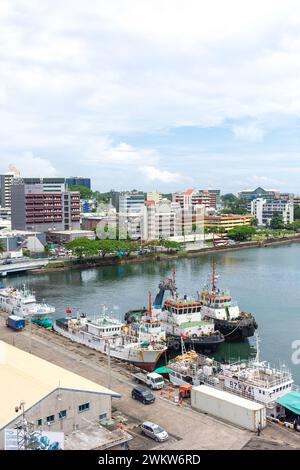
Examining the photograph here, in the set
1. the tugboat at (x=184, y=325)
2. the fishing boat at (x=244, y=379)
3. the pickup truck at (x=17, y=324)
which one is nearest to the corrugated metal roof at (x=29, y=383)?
the fishing boat at (x=244, y=379)

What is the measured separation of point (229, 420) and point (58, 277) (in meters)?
21.6

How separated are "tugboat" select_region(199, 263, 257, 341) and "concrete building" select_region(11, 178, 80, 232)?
2590 centimetres

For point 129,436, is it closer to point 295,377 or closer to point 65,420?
point 65,420

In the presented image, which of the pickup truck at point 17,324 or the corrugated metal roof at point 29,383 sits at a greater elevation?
the corrugated metal roof at point 29,383

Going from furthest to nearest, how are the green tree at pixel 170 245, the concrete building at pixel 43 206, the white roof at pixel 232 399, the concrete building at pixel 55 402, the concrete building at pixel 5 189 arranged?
1. the concrete building at pixel 5 189
2. the concrete building at pixel 43 206
3. the green tree at pixel 170 245
4. the white roof at pixel 232 399
5. the concrete building at pixel 55 402

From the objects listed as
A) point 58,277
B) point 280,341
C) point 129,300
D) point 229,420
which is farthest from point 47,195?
point 229,420

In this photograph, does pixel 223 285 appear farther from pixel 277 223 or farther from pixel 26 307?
pixel 277 223

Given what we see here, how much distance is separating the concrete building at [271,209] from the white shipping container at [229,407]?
170ft

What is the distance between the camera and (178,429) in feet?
30.8

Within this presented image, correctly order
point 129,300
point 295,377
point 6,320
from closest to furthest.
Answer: point 295,377 → point 6,320 → point 129,300

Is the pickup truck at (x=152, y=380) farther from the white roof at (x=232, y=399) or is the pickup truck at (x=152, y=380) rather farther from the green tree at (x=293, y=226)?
the green tree at (x=293, y=226)

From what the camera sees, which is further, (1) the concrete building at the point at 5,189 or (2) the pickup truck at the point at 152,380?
(1) the concrete building at the point at 5,189

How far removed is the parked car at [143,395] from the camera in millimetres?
10594

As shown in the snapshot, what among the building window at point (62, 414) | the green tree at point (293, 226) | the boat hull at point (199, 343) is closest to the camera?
the building window at point (62, 414)
